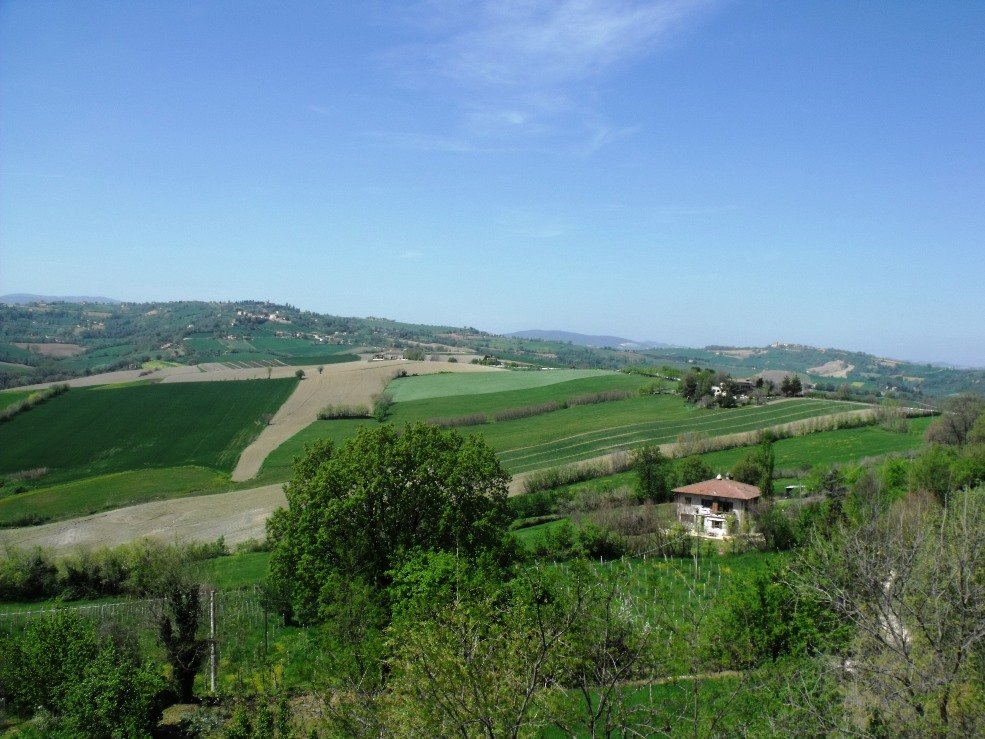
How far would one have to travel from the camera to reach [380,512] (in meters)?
23.7

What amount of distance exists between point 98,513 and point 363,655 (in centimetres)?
3914

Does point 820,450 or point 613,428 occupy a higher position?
point 820,450

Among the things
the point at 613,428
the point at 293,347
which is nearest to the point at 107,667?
the point at 613,428

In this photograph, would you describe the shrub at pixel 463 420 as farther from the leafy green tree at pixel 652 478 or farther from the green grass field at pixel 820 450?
the leafy green tree at pixel 652 478

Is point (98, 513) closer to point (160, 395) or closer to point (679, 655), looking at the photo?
point (160, 395)

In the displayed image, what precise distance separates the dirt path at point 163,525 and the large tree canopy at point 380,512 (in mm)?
18541

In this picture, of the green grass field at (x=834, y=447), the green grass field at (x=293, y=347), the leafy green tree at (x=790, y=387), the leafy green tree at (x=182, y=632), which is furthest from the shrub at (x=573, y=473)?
the green grass field at (x=293, y=347)

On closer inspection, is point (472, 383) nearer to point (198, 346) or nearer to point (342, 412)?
point (342, 412)

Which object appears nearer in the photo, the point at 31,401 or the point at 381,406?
the point at 31,401

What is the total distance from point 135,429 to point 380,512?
2134 inches

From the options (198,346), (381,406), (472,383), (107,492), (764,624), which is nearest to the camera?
(764,624)

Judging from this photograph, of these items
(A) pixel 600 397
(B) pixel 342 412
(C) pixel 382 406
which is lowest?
(B) pixel 342 412

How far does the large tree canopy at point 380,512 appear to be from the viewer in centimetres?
2283

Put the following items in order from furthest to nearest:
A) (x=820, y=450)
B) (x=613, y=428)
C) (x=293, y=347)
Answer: (x=293, y=347), (x=613, y=428), (x=820, y=450)
